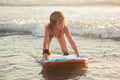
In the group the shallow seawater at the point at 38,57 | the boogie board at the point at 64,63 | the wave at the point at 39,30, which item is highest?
the boogie board at the point at 64,63

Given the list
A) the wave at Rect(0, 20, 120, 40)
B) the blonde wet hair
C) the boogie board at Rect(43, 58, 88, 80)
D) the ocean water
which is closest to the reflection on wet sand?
the boogie board at Rect(43, 58, 88, 80)

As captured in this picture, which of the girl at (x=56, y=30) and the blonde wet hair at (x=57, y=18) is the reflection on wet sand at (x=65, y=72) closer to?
the girl at (x=56, y=30)

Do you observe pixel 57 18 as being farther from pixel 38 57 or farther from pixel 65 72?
pixel 38 57

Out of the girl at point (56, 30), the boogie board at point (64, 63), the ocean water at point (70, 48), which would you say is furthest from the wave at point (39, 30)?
the boogie board at point (64, 63)

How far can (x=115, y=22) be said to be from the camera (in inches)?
605

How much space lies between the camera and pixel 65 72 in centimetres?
780

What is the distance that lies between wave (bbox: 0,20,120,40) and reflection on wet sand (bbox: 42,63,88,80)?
5.04 m

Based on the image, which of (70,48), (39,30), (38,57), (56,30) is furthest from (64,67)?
(39,30)

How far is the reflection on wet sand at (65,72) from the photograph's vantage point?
7.54 m

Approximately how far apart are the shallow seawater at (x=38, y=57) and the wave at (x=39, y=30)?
3.21ft

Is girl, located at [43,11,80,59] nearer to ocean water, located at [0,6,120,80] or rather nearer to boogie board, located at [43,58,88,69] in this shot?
boogie board, located at [43,58,88,69]

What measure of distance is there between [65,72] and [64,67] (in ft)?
0.70

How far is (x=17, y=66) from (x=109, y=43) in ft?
13.6

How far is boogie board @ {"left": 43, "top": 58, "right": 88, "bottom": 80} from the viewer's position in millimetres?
7746
